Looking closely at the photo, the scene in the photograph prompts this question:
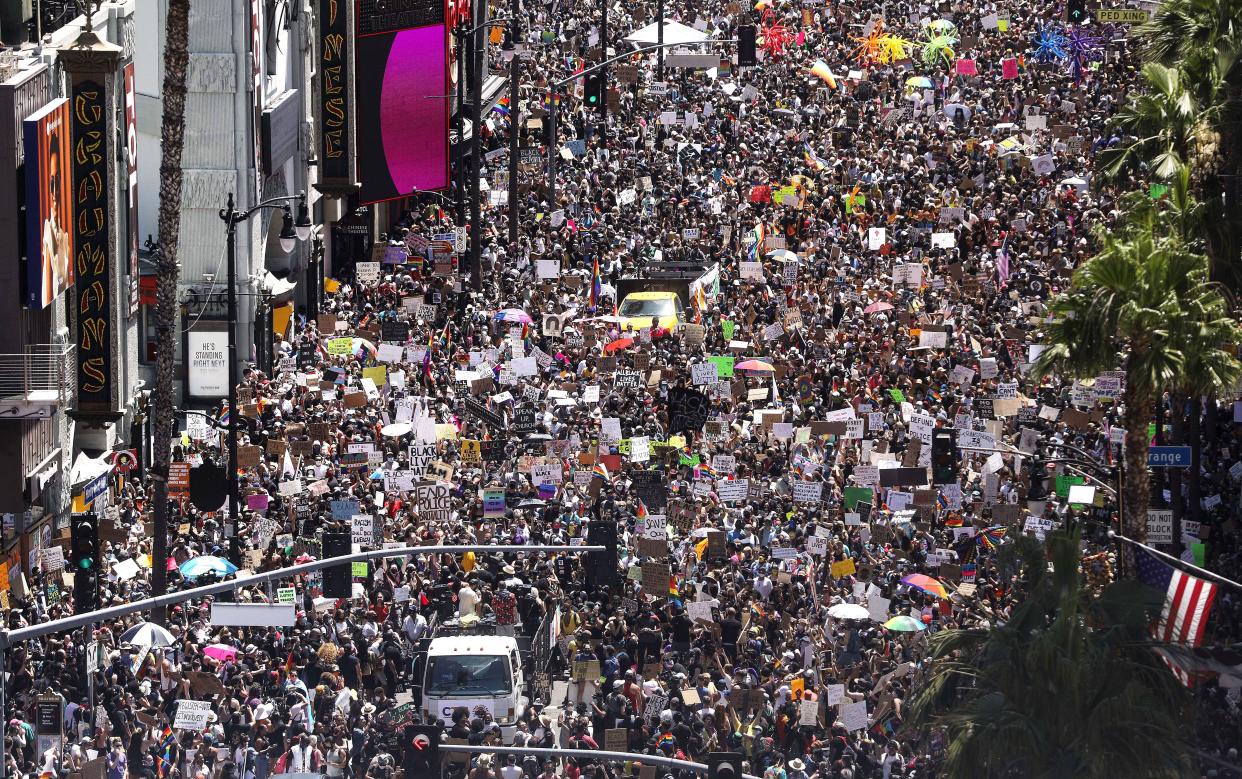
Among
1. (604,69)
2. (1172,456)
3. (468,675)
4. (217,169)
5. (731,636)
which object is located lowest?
(468,675)

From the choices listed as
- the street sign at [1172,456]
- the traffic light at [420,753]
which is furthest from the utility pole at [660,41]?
the traffic light at [420,753]

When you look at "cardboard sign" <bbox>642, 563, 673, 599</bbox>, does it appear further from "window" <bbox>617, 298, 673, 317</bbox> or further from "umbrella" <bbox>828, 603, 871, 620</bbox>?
"window" <bbox>617, 298, 673, 317</bbox>

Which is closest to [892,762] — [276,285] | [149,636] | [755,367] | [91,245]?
[149,636]

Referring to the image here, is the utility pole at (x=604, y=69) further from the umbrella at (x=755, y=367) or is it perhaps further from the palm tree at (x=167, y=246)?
the palm tree at (x=167, y=246)

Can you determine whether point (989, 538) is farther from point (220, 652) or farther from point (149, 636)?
point (149, 636)

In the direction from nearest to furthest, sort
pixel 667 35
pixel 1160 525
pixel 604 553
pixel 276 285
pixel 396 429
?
pixel 604 553, pixel 1160 525, pixel 396 429, pixel 276 285, pixel 667 35

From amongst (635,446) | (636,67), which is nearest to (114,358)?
(635,446)

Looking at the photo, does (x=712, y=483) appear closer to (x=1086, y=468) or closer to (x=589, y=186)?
(x=1086, y=468)
